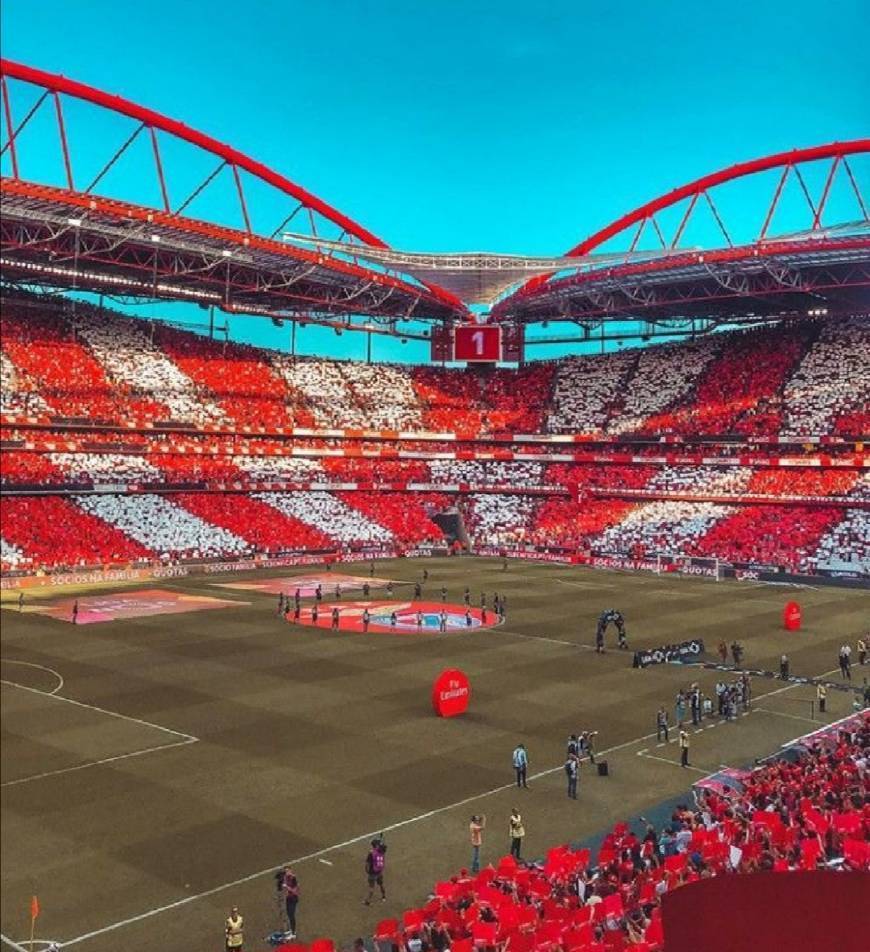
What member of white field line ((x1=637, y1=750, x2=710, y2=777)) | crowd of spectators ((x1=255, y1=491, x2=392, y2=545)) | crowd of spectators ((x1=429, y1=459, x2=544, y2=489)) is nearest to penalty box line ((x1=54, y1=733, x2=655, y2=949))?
white field line ((x1=637, y1=750, x2=710, y2=777))

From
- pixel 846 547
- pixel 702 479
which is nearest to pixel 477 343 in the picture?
pixel 702 479

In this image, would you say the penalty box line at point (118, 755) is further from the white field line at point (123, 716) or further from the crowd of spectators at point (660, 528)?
the crowd of spectators at point (660, 528)

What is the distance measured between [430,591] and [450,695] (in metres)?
28.1

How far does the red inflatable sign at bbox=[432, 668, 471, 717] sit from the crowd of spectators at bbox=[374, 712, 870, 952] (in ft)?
30.4

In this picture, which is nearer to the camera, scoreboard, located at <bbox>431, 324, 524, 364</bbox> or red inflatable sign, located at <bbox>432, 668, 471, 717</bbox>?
red inflatable sign, located at <bbox>432, 668, 471, 717</bbox>

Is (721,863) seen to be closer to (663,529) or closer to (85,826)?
(85,826)

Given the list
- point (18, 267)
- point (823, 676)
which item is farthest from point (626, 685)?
point (18, 267)

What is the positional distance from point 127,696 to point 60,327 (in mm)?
17455

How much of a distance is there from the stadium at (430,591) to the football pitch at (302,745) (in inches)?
5.5

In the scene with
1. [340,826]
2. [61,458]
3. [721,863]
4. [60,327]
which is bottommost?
[340,826]

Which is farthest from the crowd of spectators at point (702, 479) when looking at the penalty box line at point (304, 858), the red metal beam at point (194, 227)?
the penalty box line at point (304, 858)

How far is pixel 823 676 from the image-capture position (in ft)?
116

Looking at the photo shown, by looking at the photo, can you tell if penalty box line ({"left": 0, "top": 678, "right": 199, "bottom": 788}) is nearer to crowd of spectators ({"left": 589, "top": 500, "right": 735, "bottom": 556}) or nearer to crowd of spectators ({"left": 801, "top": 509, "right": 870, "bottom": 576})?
crowd of spectators ({"left": 801, "top": 509, "right": 870, "bottom": 576})

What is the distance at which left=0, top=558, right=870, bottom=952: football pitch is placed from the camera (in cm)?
1672
